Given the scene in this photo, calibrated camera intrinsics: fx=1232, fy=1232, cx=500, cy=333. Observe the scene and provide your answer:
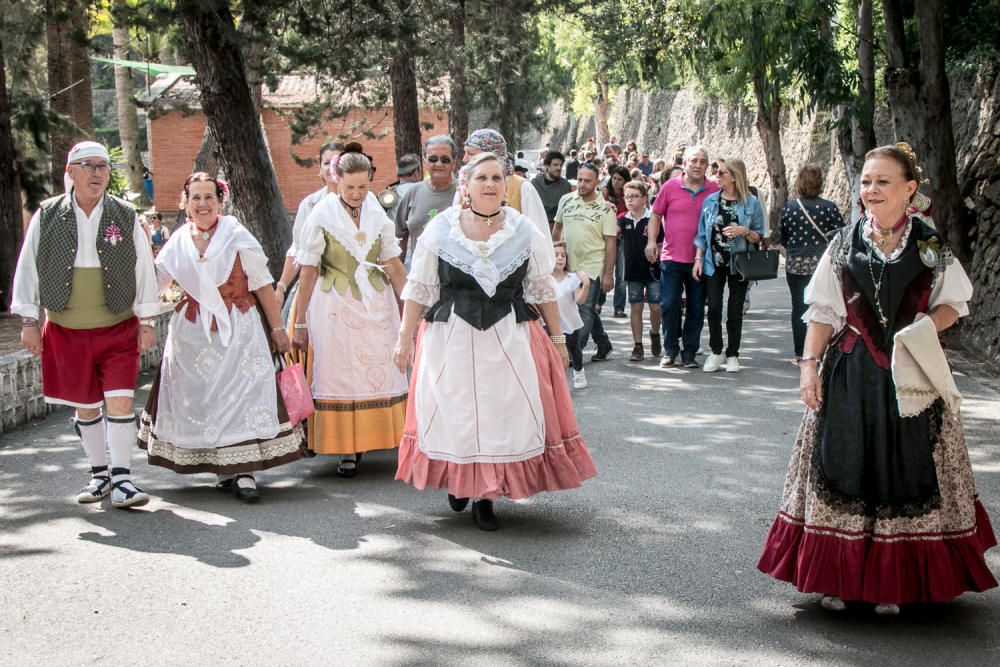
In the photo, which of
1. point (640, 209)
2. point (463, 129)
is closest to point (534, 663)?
point (640, 209)

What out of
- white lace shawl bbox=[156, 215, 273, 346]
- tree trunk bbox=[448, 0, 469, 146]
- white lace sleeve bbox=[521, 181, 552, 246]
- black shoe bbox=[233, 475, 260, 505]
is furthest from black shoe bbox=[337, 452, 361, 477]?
tree trunk bbox=[448, 0, 469, 146]

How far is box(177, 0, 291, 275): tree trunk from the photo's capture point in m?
12.5

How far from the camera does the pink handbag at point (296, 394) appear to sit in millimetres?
7266

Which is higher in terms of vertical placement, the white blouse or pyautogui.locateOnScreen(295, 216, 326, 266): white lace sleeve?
pyautogui.locateOnScreen(295, 216, 326, 266): white lace sleeve

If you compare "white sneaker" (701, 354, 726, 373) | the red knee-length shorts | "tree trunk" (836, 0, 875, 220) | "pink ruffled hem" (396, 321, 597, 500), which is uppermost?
"tree trunk" (836, 0, 875, 220)

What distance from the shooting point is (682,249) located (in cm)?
1130

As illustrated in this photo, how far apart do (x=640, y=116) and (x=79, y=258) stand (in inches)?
2259

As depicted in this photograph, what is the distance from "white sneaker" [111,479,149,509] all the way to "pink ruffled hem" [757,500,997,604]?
3.78m

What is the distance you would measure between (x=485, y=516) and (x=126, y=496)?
2.08 metres

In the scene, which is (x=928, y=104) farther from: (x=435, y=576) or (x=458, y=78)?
(x=458, y=78)

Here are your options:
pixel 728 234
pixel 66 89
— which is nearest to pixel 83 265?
pixel 728 234

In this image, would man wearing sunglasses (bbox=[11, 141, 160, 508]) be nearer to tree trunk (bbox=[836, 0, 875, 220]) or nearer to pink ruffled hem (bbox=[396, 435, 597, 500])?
pink ruffled hem (bbox=[396, 435, 597, 500])

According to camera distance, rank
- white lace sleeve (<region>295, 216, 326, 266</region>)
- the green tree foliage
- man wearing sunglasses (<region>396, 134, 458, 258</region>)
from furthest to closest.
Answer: the green tree foliage < man wearing sunglasses (<region>396, 134, 458, 258</region>) < white lace sleeve (<region>295, 216, 326, 266</region>)

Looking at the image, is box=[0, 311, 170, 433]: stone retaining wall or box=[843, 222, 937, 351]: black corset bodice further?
box=[0, 311, 170, 433]: stone retaining wall
